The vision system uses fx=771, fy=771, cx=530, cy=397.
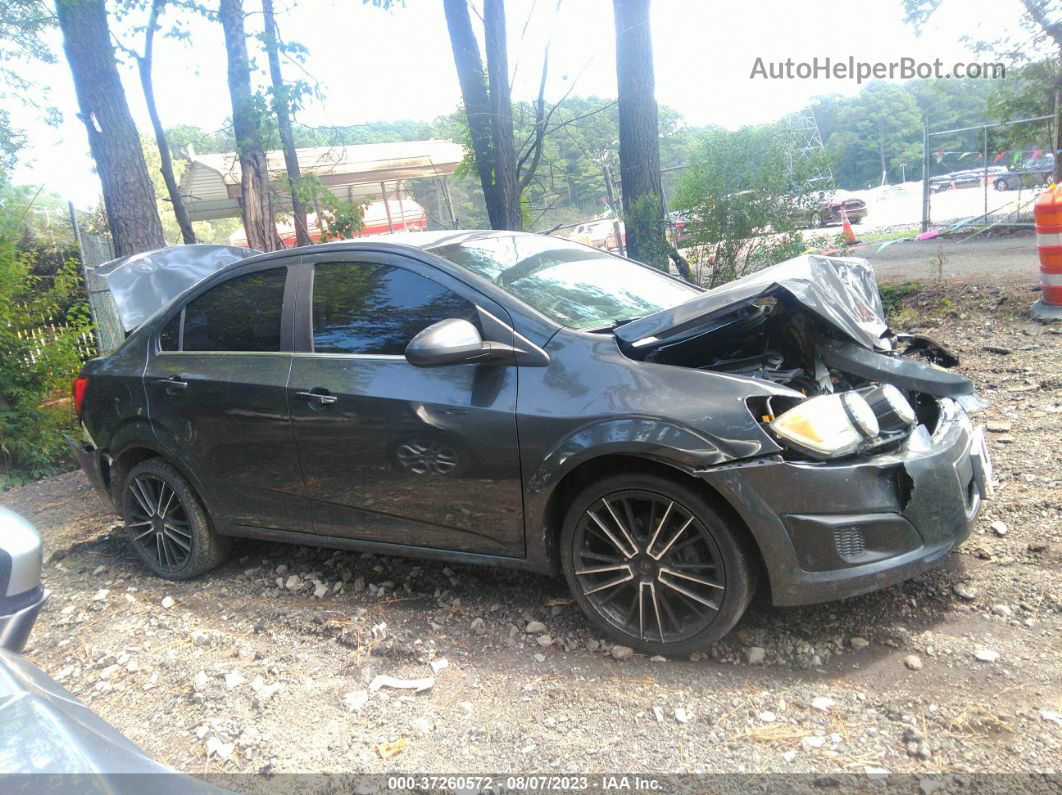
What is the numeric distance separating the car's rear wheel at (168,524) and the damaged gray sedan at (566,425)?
0.05 feet

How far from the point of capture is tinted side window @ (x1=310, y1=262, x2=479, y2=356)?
136 inches

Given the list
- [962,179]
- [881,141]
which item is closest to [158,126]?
[962,179]

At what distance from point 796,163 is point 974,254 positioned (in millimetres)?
5939

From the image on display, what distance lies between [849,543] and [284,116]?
994cm

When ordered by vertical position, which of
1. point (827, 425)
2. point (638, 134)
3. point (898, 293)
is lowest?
point (898, 293)

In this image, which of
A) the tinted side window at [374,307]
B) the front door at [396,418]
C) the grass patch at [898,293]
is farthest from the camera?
the grass patch at [898,293]

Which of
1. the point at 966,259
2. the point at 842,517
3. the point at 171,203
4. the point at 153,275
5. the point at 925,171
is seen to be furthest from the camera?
the point at 171,203

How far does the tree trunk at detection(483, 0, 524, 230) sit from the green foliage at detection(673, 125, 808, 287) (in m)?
2.25

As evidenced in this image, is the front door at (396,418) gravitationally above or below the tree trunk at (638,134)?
below

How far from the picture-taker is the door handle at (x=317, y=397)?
3.56 metres

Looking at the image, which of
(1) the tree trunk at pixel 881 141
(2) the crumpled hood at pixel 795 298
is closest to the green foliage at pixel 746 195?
(2) the crumpled hood at pixel 795 298

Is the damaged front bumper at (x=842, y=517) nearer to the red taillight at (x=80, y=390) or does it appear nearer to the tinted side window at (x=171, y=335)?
the tinted side window at (x=171, y=335)

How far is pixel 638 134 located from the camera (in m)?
8.60

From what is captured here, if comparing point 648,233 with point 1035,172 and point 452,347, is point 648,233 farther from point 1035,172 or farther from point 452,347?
point 1035,172
